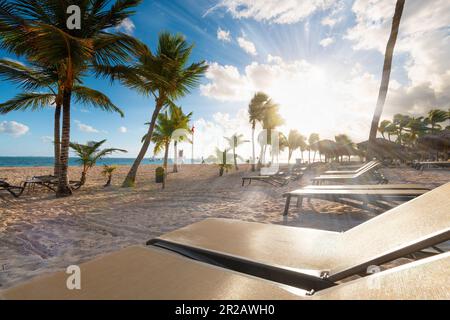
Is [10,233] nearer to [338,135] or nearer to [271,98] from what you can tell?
[271,98]

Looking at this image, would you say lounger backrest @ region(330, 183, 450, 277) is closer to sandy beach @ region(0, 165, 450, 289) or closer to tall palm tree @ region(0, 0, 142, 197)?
sandy beach @ region(0, 165, 450, 289)

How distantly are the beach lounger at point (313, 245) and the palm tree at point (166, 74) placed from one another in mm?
9773

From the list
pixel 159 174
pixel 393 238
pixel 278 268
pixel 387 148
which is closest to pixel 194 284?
pixel 278 268

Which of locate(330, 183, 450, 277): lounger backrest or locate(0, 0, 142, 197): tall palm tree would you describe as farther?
locate(0, 0, 142, 197): tall palm tree

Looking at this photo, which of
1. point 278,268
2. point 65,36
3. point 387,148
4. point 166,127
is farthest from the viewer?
point 387,148

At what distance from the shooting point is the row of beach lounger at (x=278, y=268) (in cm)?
70

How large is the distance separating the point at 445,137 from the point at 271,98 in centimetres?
1668

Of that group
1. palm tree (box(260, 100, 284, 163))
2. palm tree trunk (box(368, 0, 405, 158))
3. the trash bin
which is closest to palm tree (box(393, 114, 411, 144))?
palm tree (box(260, 100, 284, 163))

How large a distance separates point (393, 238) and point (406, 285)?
2.09 feet

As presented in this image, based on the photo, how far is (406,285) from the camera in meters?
0.64

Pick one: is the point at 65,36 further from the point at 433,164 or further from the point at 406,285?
the point at 433,164

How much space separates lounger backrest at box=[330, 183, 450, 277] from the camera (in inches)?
37.4

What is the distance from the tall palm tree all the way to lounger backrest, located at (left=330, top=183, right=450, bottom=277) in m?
7.41
